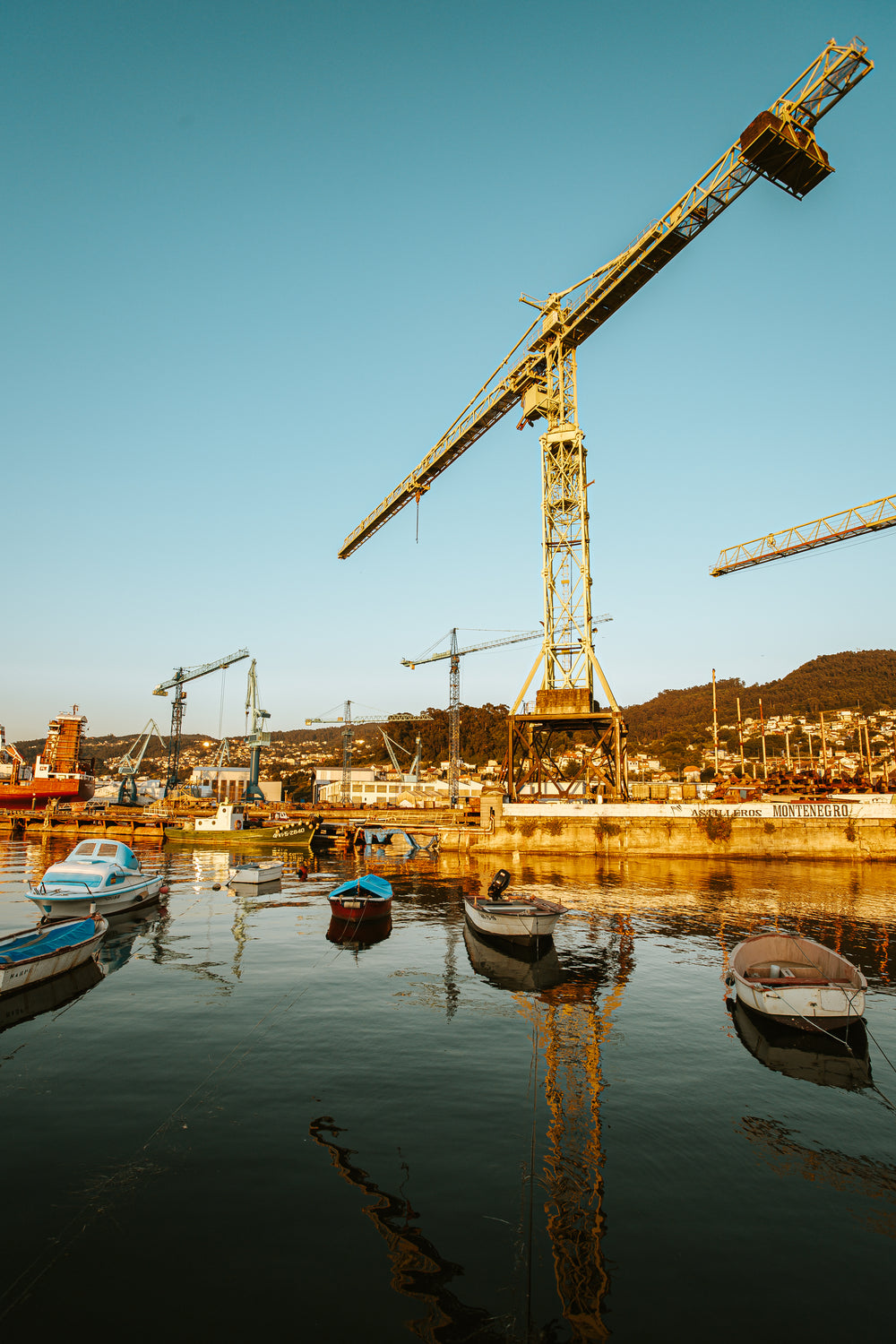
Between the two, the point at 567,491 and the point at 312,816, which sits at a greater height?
the point at 567,491

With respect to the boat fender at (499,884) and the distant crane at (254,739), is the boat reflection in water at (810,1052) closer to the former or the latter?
the boat fender at (499,884)

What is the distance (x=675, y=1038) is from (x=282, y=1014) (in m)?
A: 10.4

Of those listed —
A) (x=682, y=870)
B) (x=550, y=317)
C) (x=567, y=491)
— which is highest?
(x=550, y=317)

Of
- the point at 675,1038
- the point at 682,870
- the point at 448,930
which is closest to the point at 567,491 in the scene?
the point at 682,870

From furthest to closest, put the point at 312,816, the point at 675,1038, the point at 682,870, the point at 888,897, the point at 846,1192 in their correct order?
the point at 312,816, the point at 682,870, the point at 888,897, the point at 675,1038, the point at 846,1192

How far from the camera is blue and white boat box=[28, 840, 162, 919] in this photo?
30.5 meters

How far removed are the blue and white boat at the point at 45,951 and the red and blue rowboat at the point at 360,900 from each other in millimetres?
10306

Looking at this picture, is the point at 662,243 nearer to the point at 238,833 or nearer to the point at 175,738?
the point at 238,833

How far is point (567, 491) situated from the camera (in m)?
63.5

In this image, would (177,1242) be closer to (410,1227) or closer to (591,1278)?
(410,1227)

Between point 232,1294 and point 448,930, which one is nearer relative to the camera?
point 232,1294

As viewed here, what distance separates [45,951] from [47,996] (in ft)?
5.64

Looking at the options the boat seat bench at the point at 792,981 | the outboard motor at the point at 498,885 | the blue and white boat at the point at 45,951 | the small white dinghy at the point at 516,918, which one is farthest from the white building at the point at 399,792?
the boat seat bench at the point at 792,981

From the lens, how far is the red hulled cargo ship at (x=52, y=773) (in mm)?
107375
